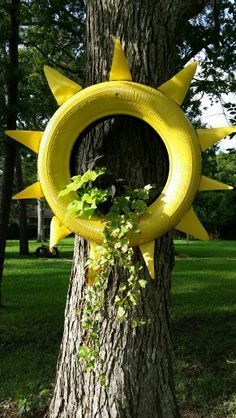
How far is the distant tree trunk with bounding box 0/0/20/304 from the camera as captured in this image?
6.11m

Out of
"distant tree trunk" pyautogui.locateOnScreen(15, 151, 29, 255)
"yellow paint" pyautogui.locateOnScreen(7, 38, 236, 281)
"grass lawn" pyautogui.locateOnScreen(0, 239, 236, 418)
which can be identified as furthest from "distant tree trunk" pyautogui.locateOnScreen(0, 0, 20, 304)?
"distant tree trunk" pyautogui.locateOnScreen(15, 151, 29, 255)

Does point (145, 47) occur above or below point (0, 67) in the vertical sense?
below

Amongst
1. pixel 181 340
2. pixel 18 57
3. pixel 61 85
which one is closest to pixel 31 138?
pixel 61 85

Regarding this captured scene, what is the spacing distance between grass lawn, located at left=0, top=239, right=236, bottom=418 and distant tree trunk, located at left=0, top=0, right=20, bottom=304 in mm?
969

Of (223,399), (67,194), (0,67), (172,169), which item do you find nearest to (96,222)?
(67,194)

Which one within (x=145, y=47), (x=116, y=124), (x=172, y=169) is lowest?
(x=172, y=169)

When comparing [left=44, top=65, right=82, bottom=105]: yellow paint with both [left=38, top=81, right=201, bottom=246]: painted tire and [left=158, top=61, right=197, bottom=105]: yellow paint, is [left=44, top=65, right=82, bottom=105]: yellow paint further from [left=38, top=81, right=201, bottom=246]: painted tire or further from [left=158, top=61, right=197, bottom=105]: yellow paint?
[left=158, top=61, right=197, bottom=105]: yellow paint

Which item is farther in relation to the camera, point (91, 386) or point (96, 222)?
point (91, 386)

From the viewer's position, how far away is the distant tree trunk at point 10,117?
20.1ft

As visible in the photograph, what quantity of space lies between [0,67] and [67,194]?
4.32m

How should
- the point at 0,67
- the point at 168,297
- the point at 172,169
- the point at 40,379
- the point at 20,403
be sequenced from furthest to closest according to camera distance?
the point at 0,67 → the point at 40,379 → the point at 20,403 → the point at 168,297 → the point at 172,169

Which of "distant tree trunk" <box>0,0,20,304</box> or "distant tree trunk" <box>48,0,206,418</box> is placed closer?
"distant tree trunk" <box>48,0,206,418</box>

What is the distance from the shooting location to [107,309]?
286cm

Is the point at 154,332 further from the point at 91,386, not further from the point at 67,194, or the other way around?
the point at 67,194
